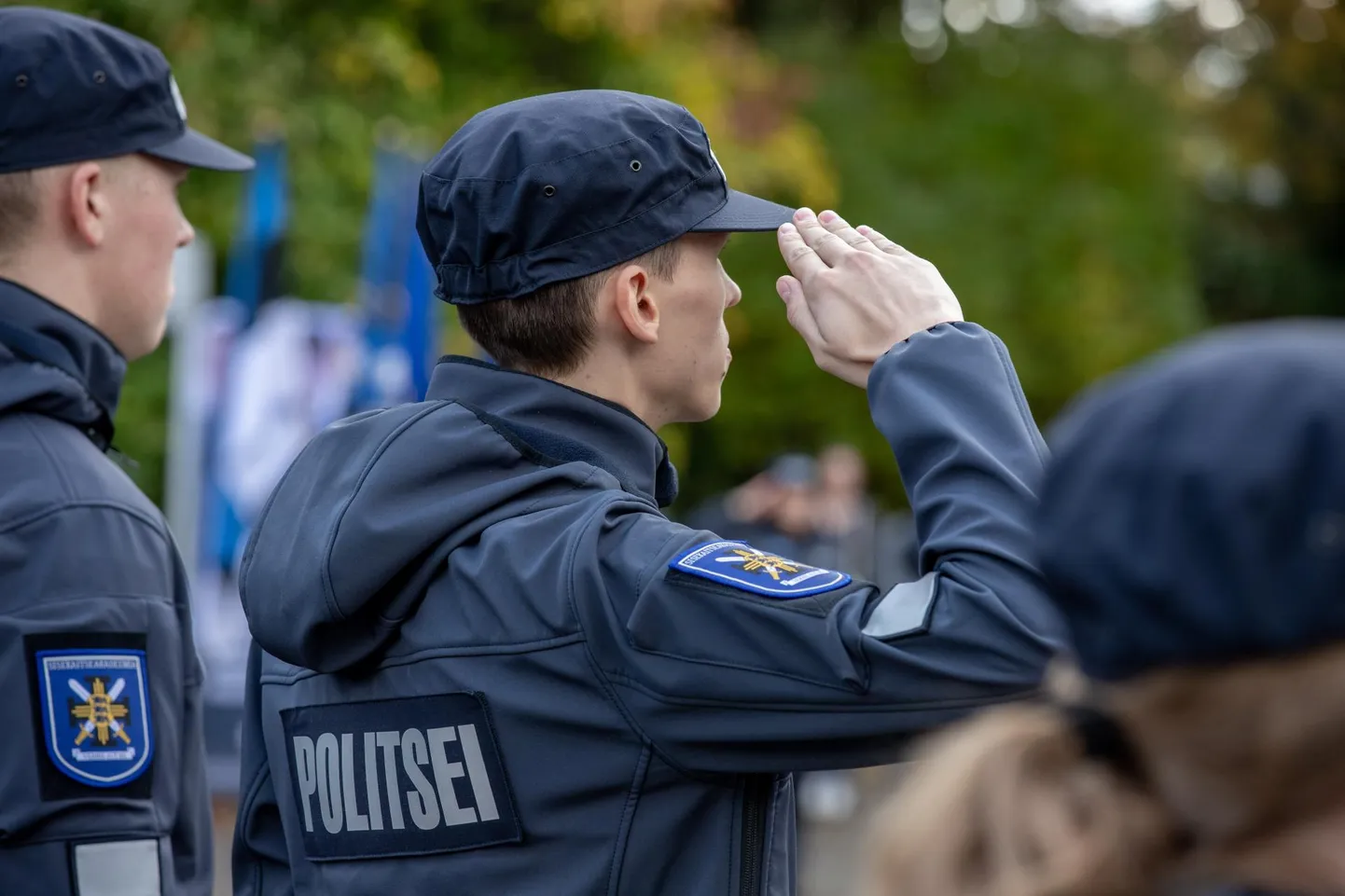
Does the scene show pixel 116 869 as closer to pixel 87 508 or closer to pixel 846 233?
pixel 87 508

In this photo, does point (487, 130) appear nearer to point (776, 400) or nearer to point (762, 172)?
point (762, 172)

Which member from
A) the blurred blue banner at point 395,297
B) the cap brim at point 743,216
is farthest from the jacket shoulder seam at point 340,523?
the blurred blue banner at point 395,297

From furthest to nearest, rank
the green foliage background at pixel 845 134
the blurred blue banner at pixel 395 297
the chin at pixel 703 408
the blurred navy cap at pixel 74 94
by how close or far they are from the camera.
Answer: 1. the green foliage background at pixel 845 134
2. the blurred blue banner at pixel 395 297
3. the blurred navy cap at pixel 74 94
4. the chin at pixel 703 408

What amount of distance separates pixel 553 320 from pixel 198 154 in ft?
3.81

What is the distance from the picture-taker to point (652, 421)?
2.44 metres

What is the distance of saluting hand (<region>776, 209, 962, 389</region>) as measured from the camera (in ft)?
7.30

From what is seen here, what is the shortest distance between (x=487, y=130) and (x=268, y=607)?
692 millimetres

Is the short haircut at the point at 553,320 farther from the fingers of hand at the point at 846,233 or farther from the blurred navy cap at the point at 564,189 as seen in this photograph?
the fingers of hand at the point at 846,233

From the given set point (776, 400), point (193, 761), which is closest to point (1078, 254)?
point (776, 400)

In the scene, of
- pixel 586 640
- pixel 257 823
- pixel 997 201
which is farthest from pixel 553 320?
pixel 997 201

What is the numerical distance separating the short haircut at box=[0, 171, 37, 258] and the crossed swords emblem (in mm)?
847

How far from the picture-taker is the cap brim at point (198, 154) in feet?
10.2

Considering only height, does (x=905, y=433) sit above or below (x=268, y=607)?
above

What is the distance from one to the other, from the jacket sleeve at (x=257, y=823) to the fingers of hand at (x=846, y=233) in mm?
1002
